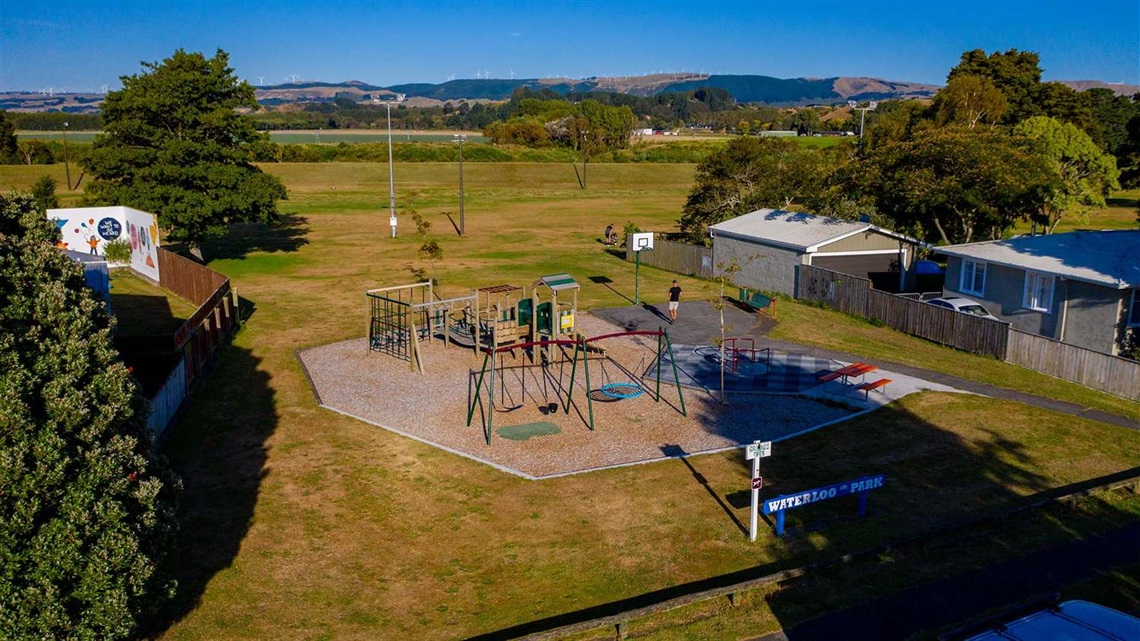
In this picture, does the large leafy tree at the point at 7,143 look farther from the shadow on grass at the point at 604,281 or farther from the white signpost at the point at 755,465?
the white signpost at the point at 755,465

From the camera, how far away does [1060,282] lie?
89.4 feet

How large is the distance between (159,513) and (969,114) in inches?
1972

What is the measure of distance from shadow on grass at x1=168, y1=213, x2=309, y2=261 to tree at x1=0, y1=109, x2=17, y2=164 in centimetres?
4824

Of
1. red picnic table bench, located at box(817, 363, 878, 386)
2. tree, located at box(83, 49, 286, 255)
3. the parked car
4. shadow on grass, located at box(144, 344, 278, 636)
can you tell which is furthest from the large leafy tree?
red picnic table bench, located at box(817, 363, 878, 386)

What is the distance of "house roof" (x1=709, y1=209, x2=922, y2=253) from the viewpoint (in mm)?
34562

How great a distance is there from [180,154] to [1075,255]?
3702 centimetres

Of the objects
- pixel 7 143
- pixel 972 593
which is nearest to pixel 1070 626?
pixel 972 593

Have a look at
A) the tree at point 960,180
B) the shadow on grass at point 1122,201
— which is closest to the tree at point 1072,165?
the tree at point 960,180

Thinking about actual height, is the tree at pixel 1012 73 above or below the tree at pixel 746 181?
above

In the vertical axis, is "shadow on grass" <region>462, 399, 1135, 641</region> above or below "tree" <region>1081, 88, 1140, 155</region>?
below

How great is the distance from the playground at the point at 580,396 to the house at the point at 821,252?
764cm

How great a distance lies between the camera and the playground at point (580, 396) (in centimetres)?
1927

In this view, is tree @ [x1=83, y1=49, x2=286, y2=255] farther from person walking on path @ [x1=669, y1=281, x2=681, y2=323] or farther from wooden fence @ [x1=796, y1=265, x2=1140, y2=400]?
wooden fence @ [x1=796, y1=265, x2=1140, y2=400]

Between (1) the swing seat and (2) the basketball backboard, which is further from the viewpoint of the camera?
(2) the basketball backboard
